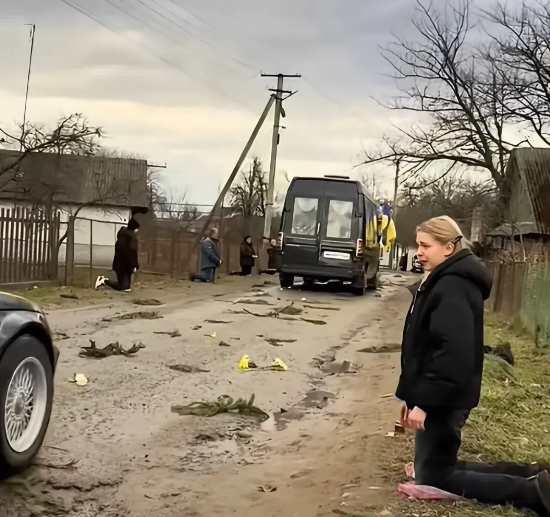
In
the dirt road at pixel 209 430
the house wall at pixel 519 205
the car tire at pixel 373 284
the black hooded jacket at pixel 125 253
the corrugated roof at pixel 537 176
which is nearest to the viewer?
the dirt road at pixel 209 430

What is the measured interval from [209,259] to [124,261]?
19.2ft

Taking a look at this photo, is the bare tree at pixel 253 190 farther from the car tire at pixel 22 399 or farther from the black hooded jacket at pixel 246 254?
the car tire at pixel 22 399

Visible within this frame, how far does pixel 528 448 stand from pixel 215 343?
5.19m

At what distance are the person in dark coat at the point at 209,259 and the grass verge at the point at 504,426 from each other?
13.2 metres

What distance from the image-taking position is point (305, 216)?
21609mm

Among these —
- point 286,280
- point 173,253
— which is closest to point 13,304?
point 286,280

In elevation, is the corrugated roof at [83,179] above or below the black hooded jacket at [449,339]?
above

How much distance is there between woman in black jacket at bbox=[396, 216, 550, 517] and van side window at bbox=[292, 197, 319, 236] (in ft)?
56.5

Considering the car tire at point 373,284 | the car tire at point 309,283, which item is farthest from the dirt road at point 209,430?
the car tire at point 373,284

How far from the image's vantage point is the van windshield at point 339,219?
21.3 metres

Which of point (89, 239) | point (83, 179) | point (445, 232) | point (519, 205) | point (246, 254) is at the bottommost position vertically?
point (246, 254)

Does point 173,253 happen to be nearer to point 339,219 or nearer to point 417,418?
point 339,219

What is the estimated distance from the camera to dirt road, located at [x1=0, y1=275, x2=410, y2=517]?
4.44 meters

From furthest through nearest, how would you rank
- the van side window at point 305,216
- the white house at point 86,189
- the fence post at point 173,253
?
the fence post at point 173,253 < the white house at point 86,189 < the van side window at point 305,216
